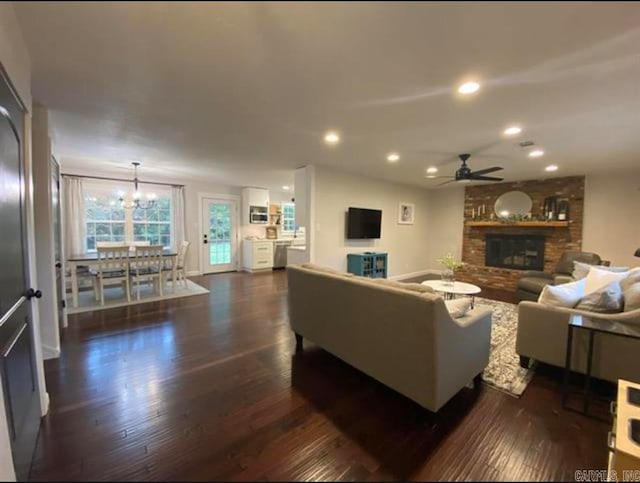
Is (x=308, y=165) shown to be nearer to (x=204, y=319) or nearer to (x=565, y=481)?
(x=204, y=319)

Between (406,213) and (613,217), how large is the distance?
3.70m

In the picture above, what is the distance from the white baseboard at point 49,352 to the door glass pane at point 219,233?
4478 mm

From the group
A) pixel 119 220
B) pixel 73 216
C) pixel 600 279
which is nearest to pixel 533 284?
pixel 600 279

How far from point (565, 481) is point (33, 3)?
131 inches

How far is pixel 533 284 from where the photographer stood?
426cm

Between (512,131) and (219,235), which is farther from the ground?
(512,131)

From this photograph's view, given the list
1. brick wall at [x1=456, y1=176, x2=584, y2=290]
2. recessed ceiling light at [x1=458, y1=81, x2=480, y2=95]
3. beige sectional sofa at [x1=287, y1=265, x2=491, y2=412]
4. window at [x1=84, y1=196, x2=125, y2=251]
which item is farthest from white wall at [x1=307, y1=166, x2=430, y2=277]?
window at [x1=84, y1=196, x2=125, y2=251]

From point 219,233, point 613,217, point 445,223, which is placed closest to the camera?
point 613,217

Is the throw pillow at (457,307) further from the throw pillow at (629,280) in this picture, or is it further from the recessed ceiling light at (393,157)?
the recessed ceiling light at (393,157)

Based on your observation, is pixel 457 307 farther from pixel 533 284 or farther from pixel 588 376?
pixel 533 284

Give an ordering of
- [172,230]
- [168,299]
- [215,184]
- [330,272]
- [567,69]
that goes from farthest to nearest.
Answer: [215,184], [172,230], [168,299], [330,272], [567,69]

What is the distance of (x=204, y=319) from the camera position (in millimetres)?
3678

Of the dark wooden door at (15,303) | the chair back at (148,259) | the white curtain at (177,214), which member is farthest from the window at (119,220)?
the dark wooden door at (15,303)

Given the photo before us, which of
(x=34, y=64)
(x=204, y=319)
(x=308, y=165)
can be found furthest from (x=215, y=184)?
(x=34, y=64)
